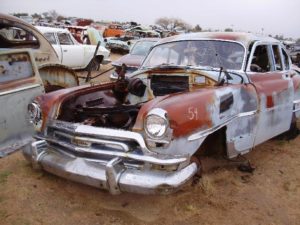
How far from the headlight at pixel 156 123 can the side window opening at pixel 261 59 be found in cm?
189

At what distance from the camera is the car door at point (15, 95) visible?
4.40 m

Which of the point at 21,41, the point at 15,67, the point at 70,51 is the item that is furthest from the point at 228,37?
the point at 70,51

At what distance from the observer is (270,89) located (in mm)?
4781

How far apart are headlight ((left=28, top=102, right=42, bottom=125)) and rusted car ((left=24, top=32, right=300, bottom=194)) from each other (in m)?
0.01

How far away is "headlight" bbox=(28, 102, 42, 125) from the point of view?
4.12 metres

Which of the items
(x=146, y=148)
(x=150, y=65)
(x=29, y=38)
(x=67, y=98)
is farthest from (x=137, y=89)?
(x=29, y=38)

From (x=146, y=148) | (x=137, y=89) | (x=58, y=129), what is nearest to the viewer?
(x=146, y=148)

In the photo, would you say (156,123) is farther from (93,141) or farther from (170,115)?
(93,141)

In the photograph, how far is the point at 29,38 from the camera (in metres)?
6.94

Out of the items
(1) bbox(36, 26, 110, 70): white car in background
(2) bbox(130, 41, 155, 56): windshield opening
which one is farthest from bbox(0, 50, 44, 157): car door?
(1) bbox(36, 26, 110, 70): white car in background

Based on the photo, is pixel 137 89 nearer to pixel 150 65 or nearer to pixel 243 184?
pixel 150 65

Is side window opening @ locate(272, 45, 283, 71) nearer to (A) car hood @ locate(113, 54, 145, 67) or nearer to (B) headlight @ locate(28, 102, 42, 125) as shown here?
(B) headlight @ locate(28, 102, 42, 125)

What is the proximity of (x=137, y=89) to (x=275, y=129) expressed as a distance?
73.3 inches

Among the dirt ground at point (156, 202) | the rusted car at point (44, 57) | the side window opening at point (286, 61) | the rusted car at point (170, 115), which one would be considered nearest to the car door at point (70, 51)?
the rusted car at point (44, 57)
